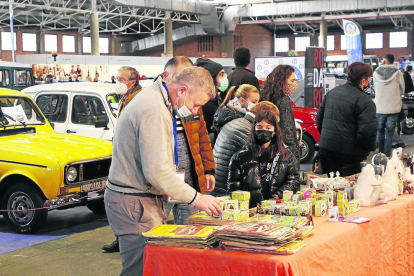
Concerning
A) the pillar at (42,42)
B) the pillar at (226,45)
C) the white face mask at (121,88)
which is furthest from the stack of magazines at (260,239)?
the pillar at (42,42)

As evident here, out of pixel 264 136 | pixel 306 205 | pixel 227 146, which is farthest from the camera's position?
pixel 227 146

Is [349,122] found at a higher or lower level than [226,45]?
lower

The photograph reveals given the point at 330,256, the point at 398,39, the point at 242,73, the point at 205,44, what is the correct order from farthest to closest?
the point at 398,39 → the point at 205,44 → the point at 242,73 → the point at 330,256

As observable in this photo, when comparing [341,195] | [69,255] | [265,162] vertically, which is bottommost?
[69,255]

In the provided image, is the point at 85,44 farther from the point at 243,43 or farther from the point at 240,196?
the point at 240,196

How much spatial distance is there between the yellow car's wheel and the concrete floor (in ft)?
0.69

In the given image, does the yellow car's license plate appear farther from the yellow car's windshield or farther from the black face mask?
the black face mask

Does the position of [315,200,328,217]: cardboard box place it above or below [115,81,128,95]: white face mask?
below

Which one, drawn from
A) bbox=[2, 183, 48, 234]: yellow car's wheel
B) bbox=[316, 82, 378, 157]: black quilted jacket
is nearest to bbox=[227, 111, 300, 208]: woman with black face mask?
bbox=[316, 82, 378, 157]: black quilted jacket

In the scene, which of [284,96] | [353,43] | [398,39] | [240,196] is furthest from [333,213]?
[398,39]

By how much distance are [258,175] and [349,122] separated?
1998mm

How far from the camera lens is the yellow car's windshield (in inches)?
324

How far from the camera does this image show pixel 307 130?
1260 centimetres

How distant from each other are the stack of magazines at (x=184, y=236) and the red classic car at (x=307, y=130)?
30.6 ft
